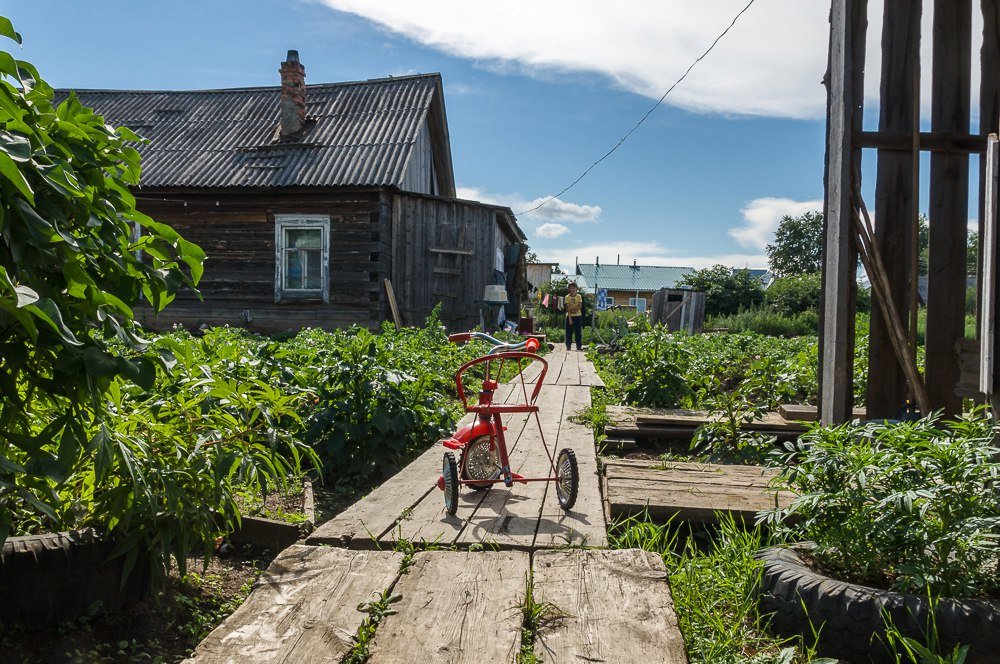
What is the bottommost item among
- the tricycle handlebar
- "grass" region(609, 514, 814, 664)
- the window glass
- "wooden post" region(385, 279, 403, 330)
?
"grass" region(609, 514, 814, 664)

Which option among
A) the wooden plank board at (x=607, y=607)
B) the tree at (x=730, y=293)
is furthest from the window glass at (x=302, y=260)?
the tree at (x=730, y=293)

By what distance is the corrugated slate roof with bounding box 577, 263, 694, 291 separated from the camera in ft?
235

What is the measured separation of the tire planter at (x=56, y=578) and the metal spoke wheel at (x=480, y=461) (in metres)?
1.52

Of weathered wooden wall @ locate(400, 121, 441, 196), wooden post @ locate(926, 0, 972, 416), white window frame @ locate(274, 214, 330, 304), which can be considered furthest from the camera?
weathered wooden wall @ locate(400, 121, 441, 196)

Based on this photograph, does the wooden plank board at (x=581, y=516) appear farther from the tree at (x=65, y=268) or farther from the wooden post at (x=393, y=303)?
the wooden post at (x=393, y=303)

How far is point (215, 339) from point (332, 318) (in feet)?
34.0

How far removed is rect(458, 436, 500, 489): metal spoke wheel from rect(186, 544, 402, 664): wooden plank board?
100 cm

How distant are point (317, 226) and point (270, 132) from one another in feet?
11.7

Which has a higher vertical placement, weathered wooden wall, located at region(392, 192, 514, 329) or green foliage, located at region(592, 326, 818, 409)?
weathered wooden wall, located at region(392, 192, 514, 329)

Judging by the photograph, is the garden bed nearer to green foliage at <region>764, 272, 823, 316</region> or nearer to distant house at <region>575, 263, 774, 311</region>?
green foliage at <region>764, 272, 823, 316</region>

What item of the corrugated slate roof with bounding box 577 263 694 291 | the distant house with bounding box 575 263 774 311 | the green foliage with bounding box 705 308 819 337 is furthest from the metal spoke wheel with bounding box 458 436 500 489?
the corrugated slate roof with bounding box 577 263 694 291

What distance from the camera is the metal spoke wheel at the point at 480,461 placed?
355 cm

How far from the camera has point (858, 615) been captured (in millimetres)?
2289

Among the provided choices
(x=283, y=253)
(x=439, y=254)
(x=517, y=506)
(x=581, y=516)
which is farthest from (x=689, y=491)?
(x=283, y=253)
